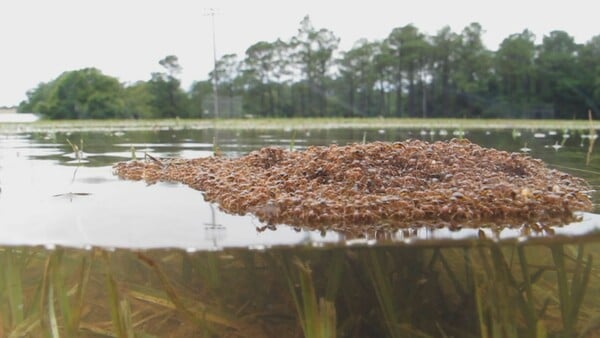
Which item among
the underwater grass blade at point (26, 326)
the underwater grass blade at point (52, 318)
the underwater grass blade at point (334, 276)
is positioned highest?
the underwater grass blade at point (334, 276)

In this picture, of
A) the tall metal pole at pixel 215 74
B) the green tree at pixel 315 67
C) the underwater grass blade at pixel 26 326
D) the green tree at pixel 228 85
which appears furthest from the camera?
the green tree at pixel 315 67

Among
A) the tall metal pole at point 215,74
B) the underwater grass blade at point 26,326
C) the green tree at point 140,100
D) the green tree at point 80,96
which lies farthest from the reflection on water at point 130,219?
the green tree at point 140,100

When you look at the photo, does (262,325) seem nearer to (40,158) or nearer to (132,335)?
(132,335)

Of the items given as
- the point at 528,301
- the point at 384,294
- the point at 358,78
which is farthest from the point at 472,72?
the point at 384,294

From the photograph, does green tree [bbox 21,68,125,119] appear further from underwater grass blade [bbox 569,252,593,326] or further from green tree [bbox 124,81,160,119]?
underwater grass blade [bbox 569,252,593,326]

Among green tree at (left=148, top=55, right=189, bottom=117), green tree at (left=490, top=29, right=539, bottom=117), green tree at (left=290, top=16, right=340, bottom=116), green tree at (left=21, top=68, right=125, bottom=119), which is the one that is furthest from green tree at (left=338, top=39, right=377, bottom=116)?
green tree at (left=21, top=68, right=125, bottom=119)

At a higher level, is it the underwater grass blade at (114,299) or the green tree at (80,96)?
the green tree at (80,96)

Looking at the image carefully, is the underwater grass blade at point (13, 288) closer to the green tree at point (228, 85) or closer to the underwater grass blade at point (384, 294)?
the underwater grass blade at point (384, 294)

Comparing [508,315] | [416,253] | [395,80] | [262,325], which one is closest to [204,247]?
[262,325]
